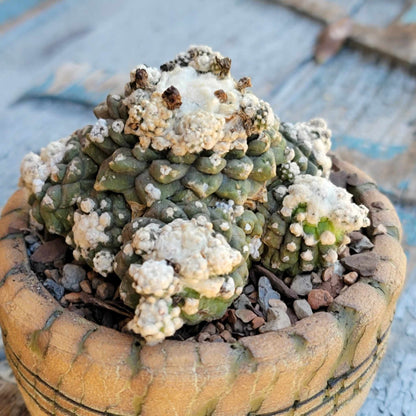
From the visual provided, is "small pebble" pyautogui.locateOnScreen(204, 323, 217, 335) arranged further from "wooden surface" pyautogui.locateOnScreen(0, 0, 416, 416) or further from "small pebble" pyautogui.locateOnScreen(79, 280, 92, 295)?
"wooden surface" pyautogui.locateOnScreen(0, 0, 416, 416)

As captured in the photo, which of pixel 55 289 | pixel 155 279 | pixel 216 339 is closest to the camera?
pixel 155 279

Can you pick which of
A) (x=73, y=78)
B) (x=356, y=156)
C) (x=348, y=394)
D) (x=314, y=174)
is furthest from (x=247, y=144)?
(x=73, y=78)

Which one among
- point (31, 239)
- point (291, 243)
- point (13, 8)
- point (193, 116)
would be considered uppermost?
point (193, 116)

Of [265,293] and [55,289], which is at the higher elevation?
[265,293]

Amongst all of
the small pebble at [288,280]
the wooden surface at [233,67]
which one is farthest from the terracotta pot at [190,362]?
the wooden surface at [233,67]

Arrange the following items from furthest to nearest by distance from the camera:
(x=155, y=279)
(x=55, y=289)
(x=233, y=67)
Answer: (x=233, y=67) → (x=55, y=289) → (x=155, y=279)

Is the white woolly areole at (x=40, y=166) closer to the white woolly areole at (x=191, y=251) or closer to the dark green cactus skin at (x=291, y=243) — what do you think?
the white woolly areole at (x=191, y=251)

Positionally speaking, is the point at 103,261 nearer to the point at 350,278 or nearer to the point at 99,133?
the point at 99,133

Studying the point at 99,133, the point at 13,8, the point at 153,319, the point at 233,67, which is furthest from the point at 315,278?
the point at 13,8
